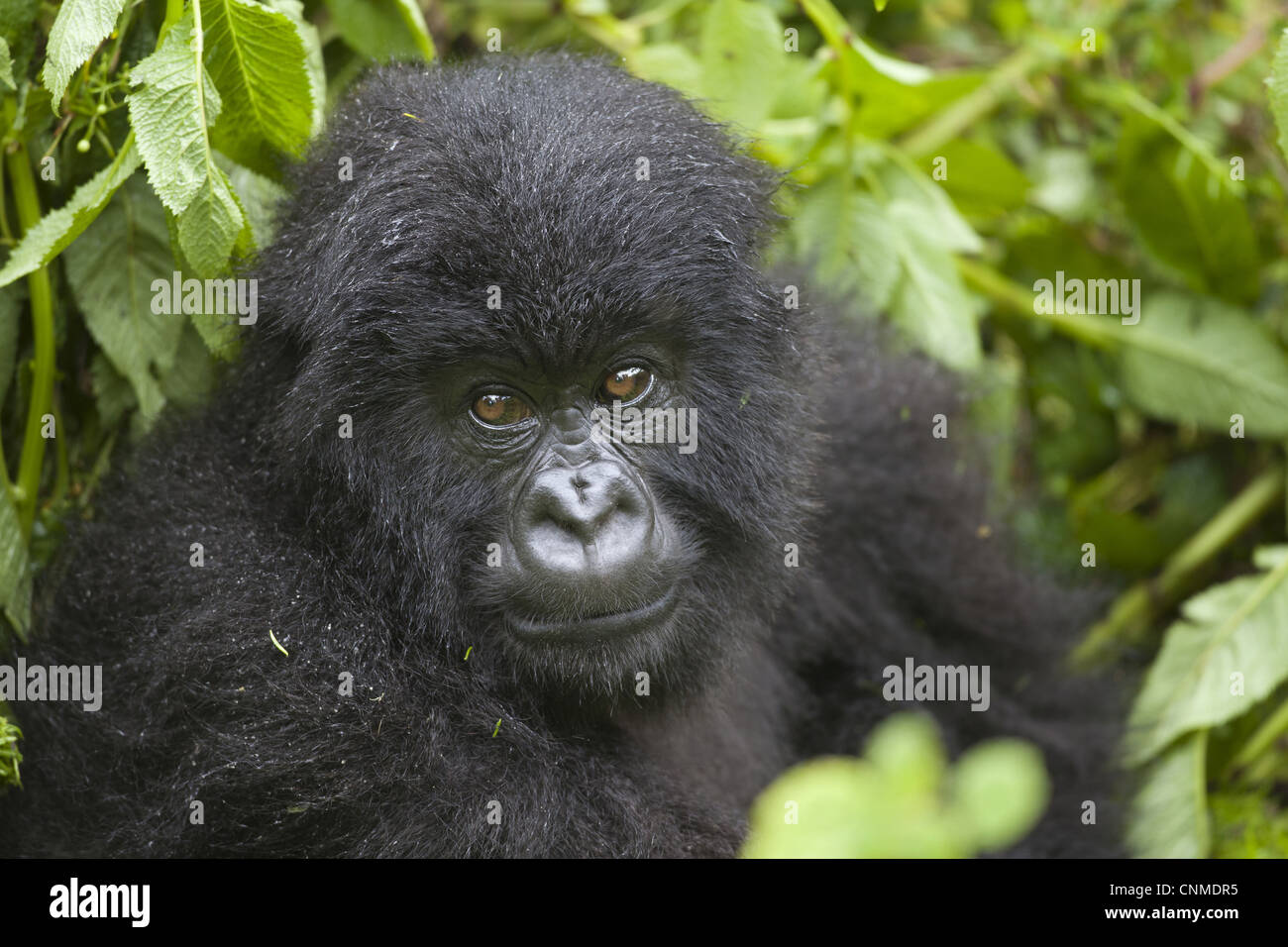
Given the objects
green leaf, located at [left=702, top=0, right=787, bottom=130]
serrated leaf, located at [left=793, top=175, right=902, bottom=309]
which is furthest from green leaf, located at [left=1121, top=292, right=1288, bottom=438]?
green leaf, located at [left=702, top=0, right=787, bottom=130]

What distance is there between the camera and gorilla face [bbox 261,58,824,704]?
288 centimetres

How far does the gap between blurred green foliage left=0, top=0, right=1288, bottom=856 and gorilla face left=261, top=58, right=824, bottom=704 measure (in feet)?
1.26

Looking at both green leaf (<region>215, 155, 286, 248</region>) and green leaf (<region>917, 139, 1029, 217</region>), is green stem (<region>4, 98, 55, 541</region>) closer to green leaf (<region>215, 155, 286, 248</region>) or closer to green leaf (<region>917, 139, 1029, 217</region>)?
green leaf (<region>215, 155, 286, 248</region>)

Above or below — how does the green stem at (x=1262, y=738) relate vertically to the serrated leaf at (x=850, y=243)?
below

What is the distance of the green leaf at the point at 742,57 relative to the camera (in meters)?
4.30

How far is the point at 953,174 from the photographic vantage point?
5.29 metres

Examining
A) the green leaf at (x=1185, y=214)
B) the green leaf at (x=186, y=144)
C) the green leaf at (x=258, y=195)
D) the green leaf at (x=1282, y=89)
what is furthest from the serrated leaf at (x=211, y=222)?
the green leaf at (x=1185, y=214)

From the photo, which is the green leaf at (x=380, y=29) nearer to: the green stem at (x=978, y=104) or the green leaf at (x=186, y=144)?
the green leaf at (x=186, y=144)

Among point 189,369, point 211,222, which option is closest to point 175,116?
point 211,222

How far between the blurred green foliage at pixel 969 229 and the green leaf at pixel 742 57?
1cm

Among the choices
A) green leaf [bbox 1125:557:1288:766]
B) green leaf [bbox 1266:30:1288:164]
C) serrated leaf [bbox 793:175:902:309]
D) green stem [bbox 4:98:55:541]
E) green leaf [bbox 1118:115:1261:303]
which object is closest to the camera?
green leaf [bbox 1266:30:1288:164]
